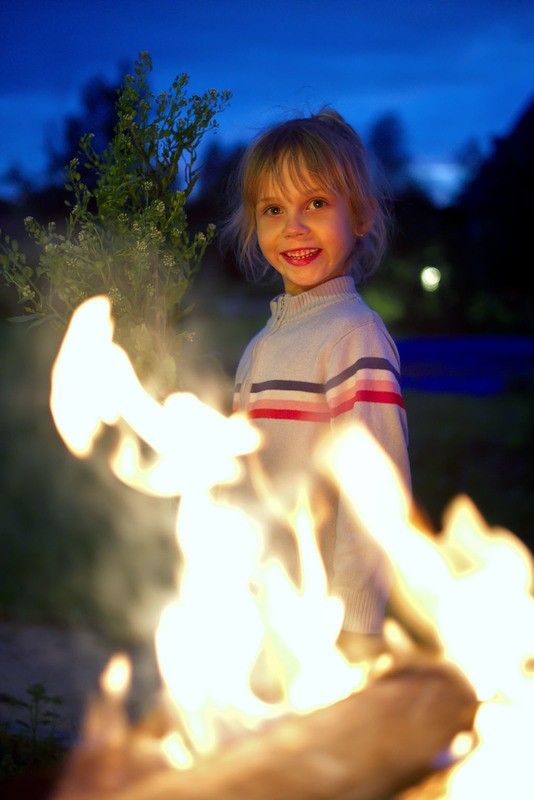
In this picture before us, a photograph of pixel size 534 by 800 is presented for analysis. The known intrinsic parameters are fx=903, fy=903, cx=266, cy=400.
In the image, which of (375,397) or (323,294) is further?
(323,294)

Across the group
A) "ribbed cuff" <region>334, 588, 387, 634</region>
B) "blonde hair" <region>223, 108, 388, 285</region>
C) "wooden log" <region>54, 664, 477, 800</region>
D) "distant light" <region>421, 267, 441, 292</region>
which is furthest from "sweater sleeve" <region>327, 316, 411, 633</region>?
"distant light" <region>421, 267, 441, 292</region>

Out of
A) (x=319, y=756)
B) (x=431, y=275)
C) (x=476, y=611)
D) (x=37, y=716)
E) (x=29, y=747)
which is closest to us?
(x=319, y=756)

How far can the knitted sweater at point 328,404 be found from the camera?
2.22m

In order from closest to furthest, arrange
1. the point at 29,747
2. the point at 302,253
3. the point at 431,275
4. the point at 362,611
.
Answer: the point at 362,611, the point at 302,253, the point at 29,747, the point at 431,275

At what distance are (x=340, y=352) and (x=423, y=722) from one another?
1085 mm

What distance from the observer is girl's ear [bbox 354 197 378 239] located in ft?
8.51

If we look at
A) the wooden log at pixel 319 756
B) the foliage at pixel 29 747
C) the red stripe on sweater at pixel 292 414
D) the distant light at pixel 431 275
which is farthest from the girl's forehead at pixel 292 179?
the distant light at pixel 431 275

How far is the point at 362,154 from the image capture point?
8.50 ft

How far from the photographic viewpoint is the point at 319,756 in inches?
51.9

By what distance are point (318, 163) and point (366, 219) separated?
245mm

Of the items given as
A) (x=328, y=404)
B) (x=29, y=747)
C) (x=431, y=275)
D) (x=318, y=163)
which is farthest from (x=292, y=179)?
(x=431, y=275)

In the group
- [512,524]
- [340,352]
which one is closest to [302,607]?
[340,352]

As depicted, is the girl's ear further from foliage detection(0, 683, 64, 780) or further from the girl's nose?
foliage detection(0, 683, 64, 780)

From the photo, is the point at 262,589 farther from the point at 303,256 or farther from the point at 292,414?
the point at 303,256
